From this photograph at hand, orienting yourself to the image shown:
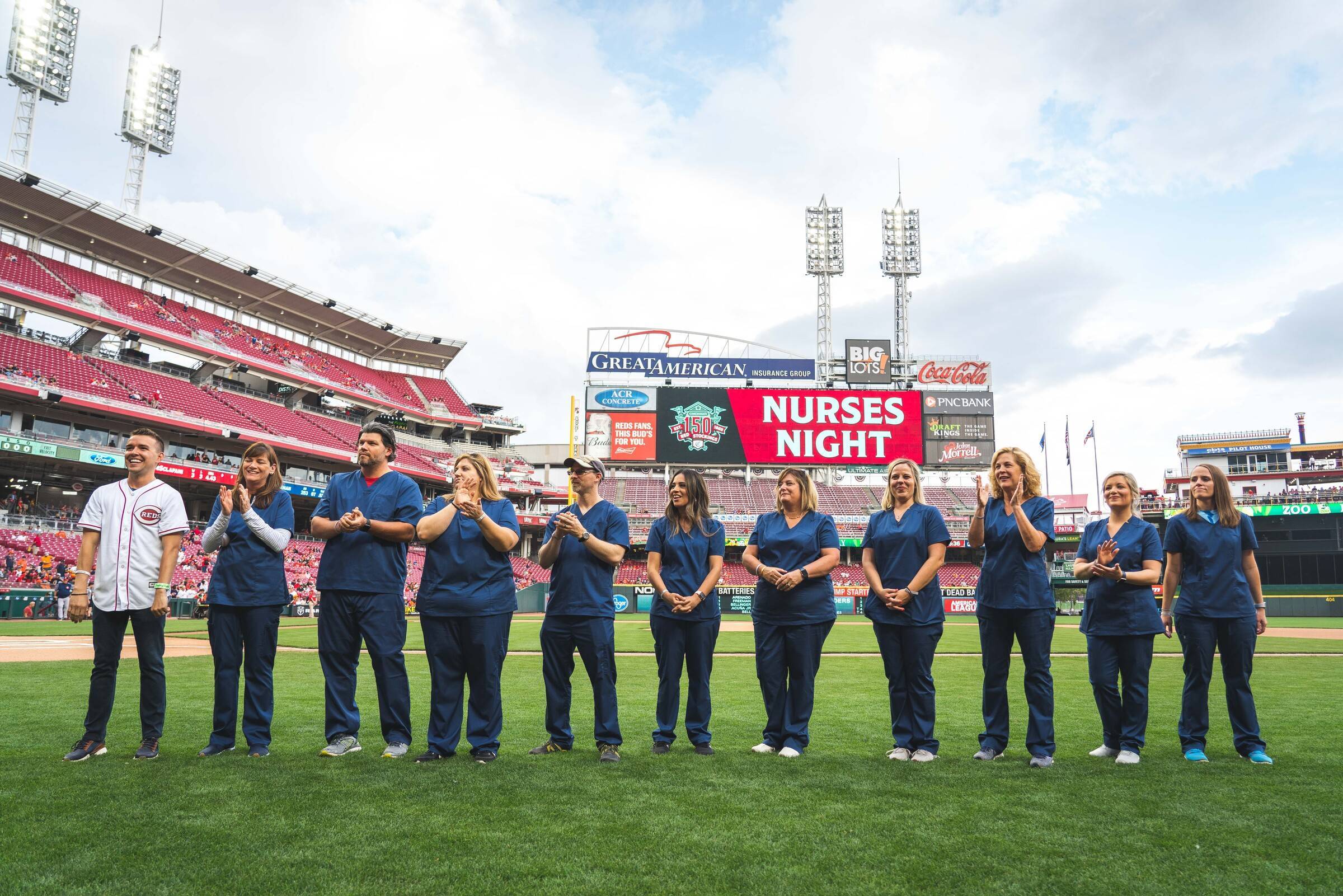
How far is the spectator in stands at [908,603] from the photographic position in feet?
17.4

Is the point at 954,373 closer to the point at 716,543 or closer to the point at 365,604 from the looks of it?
the point at 716,543

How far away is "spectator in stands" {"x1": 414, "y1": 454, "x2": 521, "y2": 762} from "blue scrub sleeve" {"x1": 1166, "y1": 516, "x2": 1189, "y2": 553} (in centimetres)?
447

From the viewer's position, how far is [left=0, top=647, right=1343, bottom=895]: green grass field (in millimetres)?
2938

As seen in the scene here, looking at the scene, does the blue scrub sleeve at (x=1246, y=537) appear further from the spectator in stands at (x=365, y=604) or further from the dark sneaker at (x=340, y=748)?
the dark sneaker at (x=340, y=748)

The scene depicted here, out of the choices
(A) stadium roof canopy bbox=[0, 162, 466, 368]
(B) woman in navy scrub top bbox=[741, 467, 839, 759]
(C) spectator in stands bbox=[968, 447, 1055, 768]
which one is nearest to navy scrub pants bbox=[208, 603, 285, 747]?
(B) woman in navy scrub top bbox=[741, 467, 839, 759]

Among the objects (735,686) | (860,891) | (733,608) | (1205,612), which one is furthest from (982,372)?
(860,891)

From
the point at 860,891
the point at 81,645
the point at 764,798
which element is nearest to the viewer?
the point at 860,891

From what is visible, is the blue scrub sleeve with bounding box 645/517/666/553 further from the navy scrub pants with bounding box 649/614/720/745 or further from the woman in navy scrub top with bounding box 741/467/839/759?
the woman in navy scrub top with bounding box 741/467/839/759

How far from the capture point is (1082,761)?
17.0ft

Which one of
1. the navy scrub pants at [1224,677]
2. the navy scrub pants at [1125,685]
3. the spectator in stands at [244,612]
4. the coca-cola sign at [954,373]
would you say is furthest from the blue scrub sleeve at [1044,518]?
the coca-cola sign at [954,373]

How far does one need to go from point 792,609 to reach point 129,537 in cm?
429

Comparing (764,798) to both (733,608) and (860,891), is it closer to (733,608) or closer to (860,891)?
(860,891)

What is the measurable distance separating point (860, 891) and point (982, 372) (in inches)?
1913

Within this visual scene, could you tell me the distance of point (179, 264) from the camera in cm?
4172
